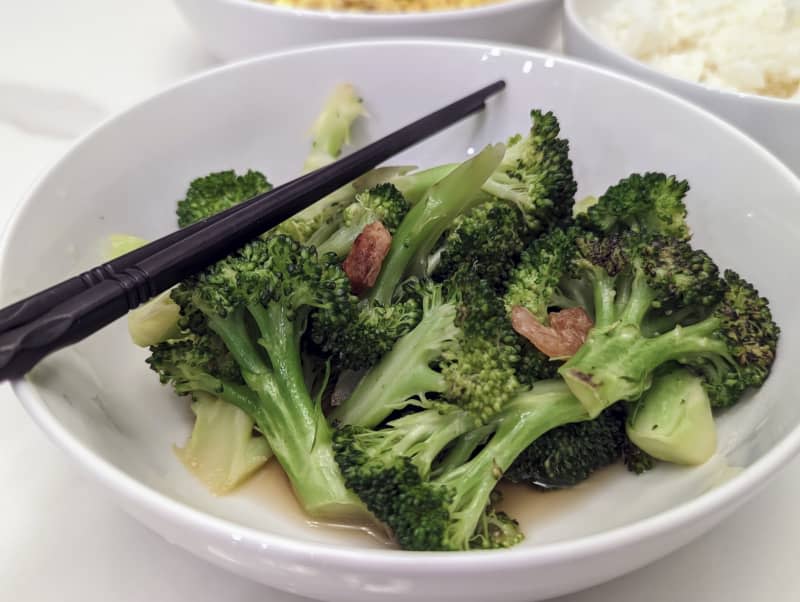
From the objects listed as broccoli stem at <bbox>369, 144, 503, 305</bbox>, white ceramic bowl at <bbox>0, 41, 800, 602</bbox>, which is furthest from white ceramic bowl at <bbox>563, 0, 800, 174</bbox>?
broccoli stem at <bbox>369, 144, 503, 305</bbox>

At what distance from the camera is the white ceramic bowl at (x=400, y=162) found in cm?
71

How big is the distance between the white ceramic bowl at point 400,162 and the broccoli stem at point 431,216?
0.33 metres

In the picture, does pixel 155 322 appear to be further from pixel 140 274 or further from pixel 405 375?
pixel 405 375

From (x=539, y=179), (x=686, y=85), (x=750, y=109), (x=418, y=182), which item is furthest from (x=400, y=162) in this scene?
(x=750, y=109)

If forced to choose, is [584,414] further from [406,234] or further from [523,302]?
[406,234]

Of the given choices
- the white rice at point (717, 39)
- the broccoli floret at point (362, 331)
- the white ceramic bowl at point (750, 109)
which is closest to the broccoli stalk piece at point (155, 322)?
the broccoli floret at point (362, 331)

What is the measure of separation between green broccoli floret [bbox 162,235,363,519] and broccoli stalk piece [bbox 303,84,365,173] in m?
0.48

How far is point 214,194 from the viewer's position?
1295mm

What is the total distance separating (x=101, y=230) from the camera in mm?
1243

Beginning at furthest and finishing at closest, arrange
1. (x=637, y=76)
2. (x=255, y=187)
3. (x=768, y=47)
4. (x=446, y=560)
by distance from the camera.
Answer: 1. (x=768, y=47)
2. (x=637, y=76)
3. (x=255, y=187)
4. (x=446, y=560)

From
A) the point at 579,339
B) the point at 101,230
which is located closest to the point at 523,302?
the point at 579,339

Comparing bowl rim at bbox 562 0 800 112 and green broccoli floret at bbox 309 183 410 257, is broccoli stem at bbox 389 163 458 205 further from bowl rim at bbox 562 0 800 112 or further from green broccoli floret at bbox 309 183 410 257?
bowl rim at bbox 562 0 800 112

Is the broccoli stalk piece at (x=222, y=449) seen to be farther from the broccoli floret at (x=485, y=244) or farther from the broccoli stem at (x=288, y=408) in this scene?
the broccoli floret at (x=485, y=244)

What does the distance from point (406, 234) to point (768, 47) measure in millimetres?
1080
